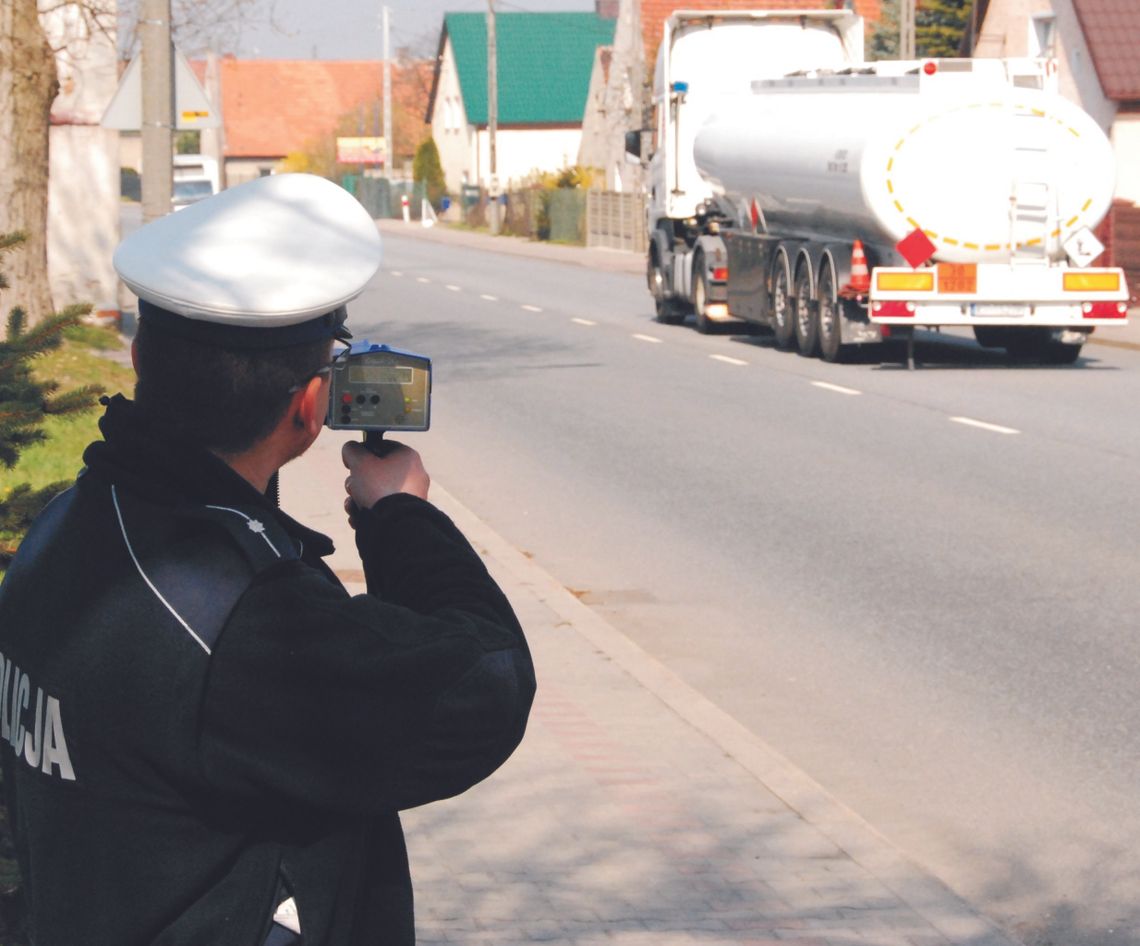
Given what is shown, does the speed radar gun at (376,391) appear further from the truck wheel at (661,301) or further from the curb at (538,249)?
the truck wheel at (661,301)

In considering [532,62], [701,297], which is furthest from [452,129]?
[701,297]

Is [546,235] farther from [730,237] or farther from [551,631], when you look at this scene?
[551,631]

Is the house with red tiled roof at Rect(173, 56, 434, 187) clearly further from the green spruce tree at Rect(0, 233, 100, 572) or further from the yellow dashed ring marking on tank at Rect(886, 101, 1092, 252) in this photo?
the green spruce tree at Rect(0, 233, 100, 572)

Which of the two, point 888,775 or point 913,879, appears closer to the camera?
point 913,879

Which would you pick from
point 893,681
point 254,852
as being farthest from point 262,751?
point 893,681

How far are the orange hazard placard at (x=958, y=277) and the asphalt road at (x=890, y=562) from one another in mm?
884

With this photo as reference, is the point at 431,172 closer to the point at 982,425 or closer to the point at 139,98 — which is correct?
the point at 139,98

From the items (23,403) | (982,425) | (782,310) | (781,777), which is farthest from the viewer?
(782,310)

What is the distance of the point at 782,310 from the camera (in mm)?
22141

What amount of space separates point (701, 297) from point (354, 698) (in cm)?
2340

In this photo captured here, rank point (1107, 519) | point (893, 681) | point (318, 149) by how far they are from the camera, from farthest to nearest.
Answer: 1. point (318, 149)
2. point (1107, 519)
3. point (893, 681)

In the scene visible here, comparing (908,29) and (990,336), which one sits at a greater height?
(908,29)

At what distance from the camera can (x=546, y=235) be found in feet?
205

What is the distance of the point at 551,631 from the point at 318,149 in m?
95.5
